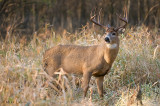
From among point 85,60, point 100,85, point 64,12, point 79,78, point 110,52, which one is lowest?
point 100,85

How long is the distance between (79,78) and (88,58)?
102 centimetres

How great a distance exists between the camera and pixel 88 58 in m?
6.18

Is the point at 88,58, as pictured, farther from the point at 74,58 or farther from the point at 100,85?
the point at 100,85

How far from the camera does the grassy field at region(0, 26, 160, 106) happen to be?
4715mm

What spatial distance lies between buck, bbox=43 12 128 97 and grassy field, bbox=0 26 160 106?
10.3 inches

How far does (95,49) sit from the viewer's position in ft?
20.6

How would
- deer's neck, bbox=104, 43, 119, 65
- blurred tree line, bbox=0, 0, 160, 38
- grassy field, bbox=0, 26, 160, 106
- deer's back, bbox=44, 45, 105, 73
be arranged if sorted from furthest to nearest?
blurred tree line, bbox=0, 0, 160, 38, deer's back, bbox=44, 45, 105, 73, deer's neck, bbox=104, 43, 119, 65, grassy field, bbox=0, 26, 160, 106

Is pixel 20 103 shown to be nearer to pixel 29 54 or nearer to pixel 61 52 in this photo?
pixel 61 52

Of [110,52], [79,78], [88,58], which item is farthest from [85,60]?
[79,78]

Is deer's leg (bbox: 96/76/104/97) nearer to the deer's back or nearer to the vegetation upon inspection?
the vegetation

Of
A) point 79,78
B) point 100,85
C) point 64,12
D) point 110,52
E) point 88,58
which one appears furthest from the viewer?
point 64,12

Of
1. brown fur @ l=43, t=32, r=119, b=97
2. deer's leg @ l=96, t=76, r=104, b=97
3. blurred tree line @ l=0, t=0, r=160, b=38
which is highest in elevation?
blurred tree line @ l=0, t=0, r=160, b=38

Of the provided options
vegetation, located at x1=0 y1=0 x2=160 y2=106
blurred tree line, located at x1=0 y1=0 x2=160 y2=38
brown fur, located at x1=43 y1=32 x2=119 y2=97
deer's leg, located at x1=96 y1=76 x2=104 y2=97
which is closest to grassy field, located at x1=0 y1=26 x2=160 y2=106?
vegetation, located at x1=0 y1=0 x2=160 y2=106

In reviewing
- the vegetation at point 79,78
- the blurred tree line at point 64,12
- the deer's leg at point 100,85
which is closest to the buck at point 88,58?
the deer's leg at point 100,85
